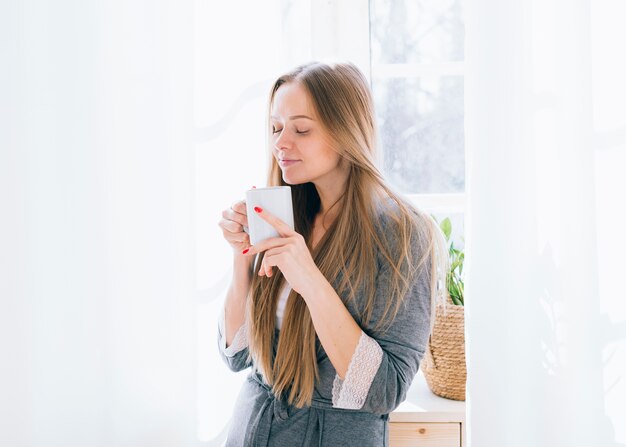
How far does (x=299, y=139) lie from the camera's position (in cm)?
104

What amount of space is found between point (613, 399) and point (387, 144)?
0.91 metres

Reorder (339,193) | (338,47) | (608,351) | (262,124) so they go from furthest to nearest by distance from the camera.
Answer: (338,47)
(262,124)
(339,193)
(608,351)

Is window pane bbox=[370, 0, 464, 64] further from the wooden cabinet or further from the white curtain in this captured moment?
the wooden cabinet

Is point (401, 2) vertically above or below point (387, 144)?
above

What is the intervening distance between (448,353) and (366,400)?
14.3 inches

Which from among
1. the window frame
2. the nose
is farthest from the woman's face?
the window frame

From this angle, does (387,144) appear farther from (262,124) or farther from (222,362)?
(222,362)

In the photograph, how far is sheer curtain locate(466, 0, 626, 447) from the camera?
827 mm

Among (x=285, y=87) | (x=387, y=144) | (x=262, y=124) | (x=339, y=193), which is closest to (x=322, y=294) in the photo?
(x=339, y=193)

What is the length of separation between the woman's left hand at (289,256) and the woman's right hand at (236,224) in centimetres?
12

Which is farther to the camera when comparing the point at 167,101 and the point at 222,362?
the point at 222,362

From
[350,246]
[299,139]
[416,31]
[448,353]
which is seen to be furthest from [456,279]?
[416,31]

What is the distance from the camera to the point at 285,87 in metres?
1.07

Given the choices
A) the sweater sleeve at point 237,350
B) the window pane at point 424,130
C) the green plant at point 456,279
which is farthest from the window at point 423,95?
the sweater sleeve at point 237,350
